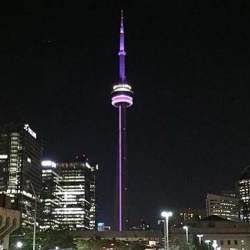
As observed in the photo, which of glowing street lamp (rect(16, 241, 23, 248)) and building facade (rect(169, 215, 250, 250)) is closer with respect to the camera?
glowing street lamp (rect(16, 241, 23, 248))

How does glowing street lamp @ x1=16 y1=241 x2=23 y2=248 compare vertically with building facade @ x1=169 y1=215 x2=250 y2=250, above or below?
below

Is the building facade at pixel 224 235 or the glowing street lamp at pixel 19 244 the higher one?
the building facade at pixel 224 235

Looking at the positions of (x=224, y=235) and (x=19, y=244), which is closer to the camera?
(x=19, y=244)

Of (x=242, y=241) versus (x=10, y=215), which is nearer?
(x=10, y=215)

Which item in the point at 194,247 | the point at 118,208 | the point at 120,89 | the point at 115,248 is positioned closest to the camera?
the point at 194,247

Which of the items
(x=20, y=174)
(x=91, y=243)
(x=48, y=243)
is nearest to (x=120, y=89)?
(x=20, y=174)

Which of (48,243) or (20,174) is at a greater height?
(20,174)

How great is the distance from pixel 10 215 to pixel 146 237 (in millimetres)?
117378

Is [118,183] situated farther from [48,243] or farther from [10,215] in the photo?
[10,215]

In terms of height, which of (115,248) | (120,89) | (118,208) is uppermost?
(120,89)

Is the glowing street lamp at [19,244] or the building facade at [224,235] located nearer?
the glowing street lamp at [19,244]

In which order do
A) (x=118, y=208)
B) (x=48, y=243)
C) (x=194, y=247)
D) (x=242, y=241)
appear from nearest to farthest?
(x=194, y=247)
(x=48, y=243)
(x=242, y=241)
(x=118, y=208)

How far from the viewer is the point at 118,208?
176125 mm

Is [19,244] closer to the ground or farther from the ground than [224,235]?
closer to the ground
